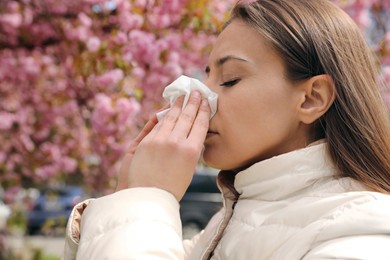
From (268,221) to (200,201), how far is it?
359 inches

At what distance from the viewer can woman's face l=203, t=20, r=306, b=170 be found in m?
1.29

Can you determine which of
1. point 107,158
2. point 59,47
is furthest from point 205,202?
point 59,47

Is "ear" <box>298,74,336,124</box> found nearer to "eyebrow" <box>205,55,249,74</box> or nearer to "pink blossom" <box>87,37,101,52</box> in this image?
"eyebrow" <box>205,55,249,74</box>

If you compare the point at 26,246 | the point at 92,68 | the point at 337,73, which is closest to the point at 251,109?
the point at 337,73

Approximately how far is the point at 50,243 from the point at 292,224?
9.82m

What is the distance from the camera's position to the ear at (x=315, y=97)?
1308 millimetres

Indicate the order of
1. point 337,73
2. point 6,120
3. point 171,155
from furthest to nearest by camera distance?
1. point 6,120
2. point 337,73
3. point 171,155

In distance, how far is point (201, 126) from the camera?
1.26m

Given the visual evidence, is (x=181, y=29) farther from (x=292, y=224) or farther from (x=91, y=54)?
(x=292, y=224)

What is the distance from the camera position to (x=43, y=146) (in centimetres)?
529

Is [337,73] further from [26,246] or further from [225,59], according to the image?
[26,246]

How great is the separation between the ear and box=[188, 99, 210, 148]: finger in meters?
0.21

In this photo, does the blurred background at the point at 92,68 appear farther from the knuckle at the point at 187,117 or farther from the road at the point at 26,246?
the knuckle at the point at 187,117

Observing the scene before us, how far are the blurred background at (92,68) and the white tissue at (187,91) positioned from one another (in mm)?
2031
